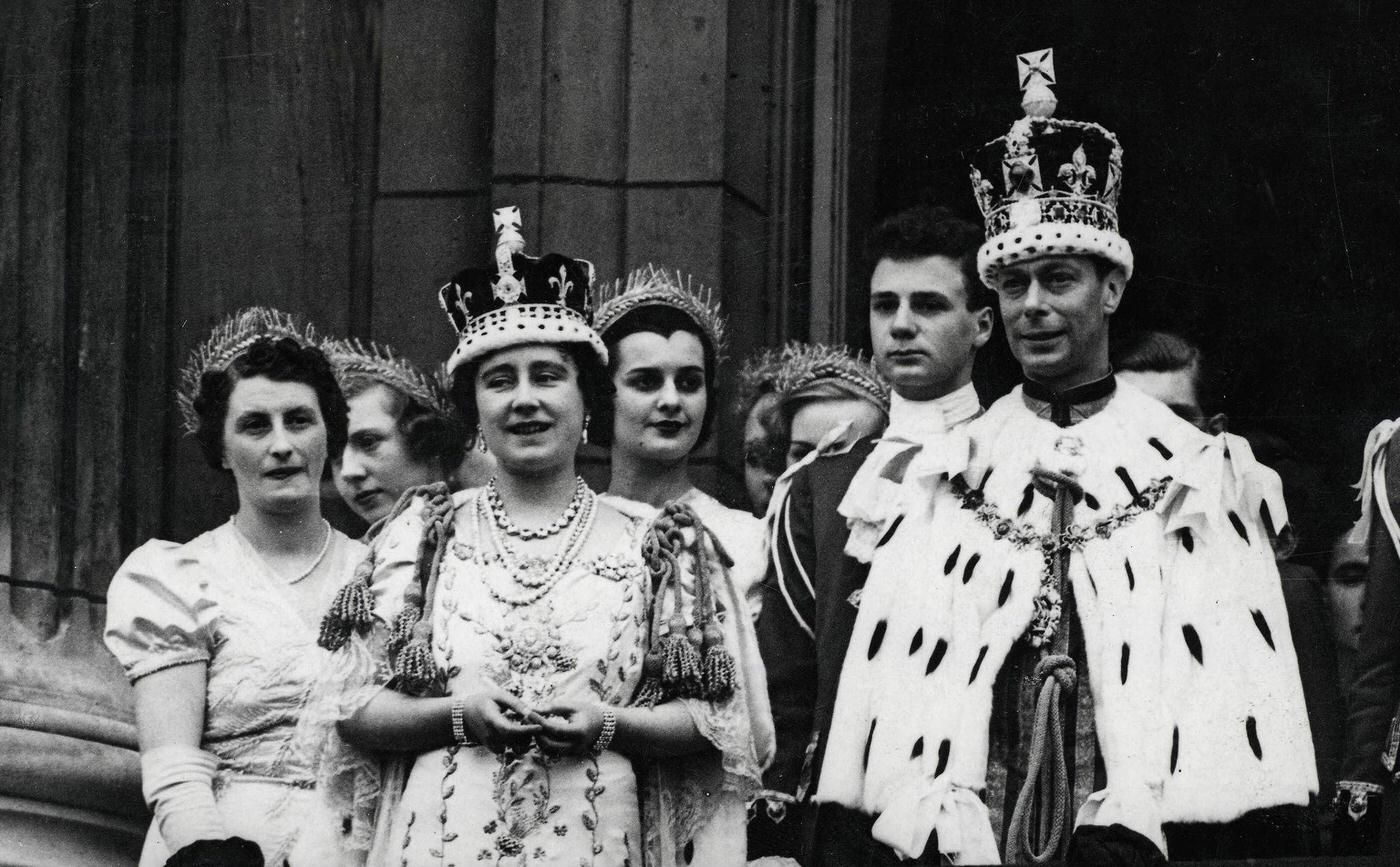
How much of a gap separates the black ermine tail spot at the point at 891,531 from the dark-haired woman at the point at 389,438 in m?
1.08

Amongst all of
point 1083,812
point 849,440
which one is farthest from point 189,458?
point 1083,812

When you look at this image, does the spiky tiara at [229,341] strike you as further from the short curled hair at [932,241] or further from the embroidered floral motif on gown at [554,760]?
the short curled hair at [932,241]

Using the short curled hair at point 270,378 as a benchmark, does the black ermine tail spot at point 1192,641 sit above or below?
below

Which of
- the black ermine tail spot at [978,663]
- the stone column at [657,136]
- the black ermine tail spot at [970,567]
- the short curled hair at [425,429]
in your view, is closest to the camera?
the black ermine tail spot at [978,663]

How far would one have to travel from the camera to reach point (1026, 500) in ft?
23.4

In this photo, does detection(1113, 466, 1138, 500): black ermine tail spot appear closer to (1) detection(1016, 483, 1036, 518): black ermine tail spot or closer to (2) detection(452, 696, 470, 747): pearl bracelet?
(1) detection(1016, 483, 1036, 518): black ermine tail spot

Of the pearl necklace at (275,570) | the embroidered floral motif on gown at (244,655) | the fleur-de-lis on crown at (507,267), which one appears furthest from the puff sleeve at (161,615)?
the fleur-de-lis on crown at (507,267)

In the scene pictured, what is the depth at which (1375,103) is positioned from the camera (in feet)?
25.7

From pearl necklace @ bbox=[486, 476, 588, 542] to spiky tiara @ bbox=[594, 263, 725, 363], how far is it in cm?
68

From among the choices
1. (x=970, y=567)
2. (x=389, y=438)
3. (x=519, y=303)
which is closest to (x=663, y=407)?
(x=519, y=303)

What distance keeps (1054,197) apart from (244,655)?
7.20 feet

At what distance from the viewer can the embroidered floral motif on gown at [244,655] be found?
7086mm

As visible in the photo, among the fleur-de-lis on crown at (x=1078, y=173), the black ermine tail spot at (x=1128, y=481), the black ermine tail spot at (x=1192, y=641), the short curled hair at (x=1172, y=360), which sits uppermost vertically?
the fleur-de-lis on crown at (x=1078, y=173)

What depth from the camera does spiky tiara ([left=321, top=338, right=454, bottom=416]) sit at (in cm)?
779
